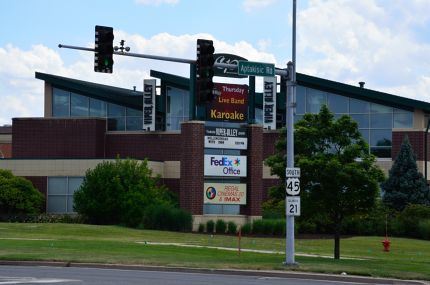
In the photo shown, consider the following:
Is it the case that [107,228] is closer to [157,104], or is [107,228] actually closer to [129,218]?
[129,218]

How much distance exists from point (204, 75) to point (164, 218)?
29961 millimetres

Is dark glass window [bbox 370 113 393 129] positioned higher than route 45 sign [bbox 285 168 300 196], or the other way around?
dark glass window [bbox 370 113 393 129]

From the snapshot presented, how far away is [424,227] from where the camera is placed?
182ft

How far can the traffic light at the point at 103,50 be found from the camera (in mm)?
25547

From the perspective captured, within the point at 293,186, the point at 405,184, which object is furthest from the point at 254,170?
the point at 293,186

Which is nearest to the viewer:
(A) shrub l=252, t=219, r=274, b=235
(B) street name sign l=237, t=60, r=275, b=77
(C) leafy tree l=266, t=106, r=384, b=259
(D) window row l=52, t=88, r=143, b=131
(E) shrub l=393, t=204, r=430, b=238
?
(B) street name sign l=237, t=60, r=275, b=77

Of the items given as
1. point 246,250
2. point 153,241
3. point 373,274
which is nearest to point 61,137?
point 153,241

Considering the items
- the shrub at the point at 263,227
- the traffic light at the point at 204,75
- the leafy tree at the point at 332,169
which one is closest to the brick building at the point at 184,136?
the shrub at the point at 263,227

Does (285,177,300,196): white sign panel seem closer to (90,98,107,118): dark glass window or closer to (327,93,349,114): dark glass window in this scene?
(327,93,349,114): dark glass window

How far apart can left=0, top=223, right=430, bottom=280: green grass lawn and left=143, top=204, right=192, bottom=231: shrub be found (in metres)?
2.33

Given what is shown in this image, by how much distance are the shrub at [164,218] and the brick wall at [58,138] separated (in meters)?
12.9

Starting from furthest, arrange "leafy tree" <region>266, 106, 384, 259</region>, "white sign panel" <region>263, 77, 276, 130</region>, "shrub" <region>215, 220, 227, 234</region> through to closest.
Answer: "white sign panel" <region>263, 77, 276, 130</region>, "shrub" <region>215, 220, 227, 234</region>, "leafy tree" <region>266, 106, 384, 259</region>

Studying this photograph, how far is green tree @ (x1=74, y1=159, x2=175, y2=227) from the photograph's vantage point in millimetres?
56094

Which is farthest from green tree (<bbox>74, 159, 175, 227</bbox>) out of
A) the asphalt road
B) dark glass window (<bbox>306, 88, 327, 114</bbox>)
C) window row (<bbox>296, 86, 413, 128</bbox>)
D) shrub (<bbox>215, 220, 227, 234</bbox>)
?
the asphalt road
